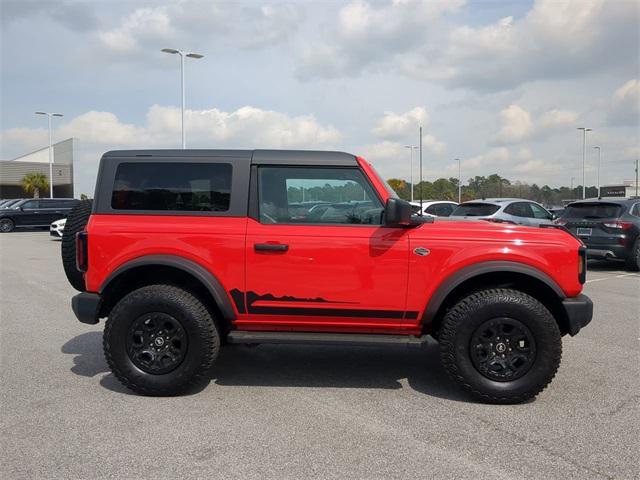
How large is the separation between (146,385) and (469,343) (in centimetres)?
251

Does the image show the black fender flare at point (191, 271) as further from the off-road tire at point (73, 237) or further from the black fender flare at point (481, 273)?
the black fender flare at point (481, 273)

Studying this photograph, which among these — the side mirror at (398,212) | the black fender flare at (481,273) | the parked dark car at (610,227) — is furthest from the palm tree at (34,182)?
the black fender flare at (481,273)

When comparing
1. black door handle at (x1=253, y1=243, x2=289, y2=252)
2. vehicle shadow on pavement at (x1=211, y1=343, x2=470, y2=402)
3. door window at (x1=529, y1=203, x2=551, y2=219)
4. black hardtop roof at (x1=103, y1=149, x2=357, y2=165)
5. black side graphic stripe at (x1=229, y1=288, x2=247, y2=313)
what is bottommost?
vehicle shadow on pavement at (x1=211, y1=343, x2=470, y2=402)

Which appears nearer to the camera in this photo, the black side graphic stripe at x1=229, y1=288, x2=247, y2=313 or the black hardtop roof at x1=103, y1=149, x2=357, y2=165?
the black side graphic stripe at x1=229, y1=288, x2=247, y2=313

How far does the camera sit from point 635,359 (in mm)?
5324

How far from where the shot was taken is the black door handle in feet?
13.7

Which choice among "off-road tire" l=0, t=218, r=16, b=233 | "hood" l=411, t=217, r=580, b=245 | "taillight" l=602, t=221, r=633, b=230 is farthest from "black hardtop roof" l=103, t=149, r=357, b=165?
"off-road tire" l=0, t=218, r=16, b=233

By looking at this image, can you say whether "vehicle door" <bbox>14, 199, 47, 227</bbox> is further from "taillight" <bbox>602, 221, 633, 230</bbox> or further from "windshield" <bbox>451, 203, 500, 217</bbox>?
"taillight" <bbox>602, 221, 633, 230</bbox>

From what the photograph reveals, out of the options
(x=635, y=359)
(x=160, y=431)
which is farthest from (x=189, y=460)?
(x=635, y=359)

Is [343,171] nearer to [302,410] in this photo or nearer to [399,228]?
[399,228]

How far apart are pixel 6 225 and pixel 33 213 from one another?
130cm

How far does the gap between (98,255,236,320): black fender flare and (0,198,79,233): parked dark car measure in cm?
2362

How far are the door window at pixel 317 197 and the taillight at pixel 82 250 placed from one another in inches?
55.1

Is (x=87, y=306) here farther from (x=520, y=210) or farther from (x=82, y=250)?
(x=520, y=210)
